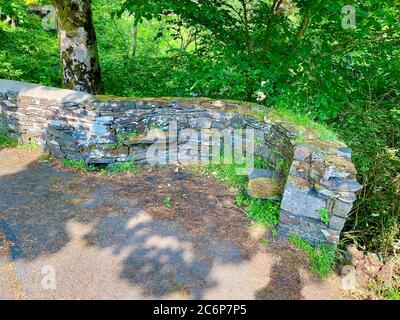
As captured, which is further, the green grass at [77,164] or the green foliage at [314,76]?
the green grass at [77,164]

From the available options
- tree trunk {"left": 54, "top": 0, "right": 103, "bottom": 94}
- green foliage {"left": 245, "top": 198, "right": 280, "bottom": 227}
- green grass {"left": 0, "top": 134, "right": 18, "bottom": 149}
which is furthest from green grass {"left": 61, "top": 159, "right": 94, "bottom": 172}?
green foliage {"left": 245, "top": 198, "right": 280, "bottom": 227}

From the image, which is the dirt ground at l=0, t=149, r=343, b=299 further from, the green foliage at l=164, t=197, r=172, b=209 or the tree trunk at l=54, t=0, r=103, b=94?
the tree trunk at l=54, t=0, r=103, b=94

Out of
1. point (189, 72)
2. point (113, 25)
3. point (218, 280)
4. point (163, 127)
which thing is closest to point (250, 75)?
point (189, 72)

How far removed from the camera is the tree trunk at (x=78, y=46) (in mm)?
5230

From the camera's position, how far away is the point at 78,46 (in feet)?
17.8

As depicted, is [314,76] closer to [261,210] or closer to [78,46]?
[261,210]

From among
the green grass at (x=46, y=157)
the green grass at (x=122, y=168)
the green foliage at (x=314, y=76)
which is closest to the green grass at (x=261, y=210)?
the green foliage at (x=314, y=76)

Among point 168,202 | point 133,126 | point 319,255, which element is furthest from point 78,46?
point 319,255

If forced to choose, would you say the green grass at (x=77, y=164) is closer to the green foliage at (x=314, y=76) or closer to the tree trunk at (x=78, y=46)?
the tree trunk at (x=78, y=46)

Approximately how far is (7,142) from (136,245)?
316cm

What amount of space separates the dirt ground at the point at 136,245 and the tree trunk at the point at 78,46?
1791mm
